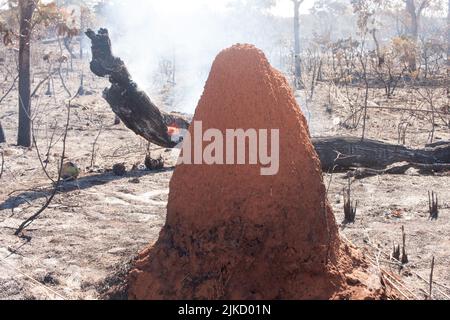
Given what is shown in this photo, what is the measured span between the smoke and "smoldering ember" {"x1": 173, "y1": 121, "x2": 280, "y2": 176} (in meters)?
10.2

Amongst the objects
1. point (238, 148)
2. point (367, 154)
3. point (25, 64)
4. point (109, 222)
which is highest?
point (25, 64)

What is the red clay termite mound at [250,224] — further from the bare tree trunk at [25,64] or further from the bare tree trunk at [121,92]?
the bare tree trunk at [25,64]

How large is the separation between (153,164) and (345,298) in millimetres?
4656

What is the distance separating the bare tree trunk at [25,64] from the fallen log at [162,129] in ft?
4.79

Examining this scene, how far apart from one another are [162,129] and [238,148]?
4786 mm

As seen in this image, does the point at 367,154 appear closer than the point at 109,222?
No

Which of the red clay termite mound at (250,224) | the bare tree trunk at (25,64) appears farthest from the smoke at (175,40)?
the red clay termite mound at (250,224)

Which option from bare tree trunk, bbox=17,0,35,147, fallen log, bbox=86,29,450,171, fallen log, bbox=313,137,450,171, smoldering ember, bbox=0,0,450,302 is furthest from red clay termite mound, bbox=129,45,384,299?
bare tree trunk, bbox=17,0,35,147

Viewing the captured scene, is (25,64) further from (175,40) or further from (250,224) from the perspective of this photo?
(175,40)

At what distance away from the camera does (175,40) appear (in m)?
30.2

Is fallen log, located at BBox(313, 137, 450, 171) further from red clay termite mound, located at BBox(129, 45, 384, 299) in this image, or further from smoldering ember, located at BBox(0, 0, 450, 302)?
red clay termite mound, located at BBox(129, 45, 384, 299)

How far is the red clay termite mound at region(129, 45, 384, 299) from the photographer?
2.61m

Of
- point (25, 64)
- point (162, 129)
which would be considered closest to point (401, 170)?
point (162, 129)

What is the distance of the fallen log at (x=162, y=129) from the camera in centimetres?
629
